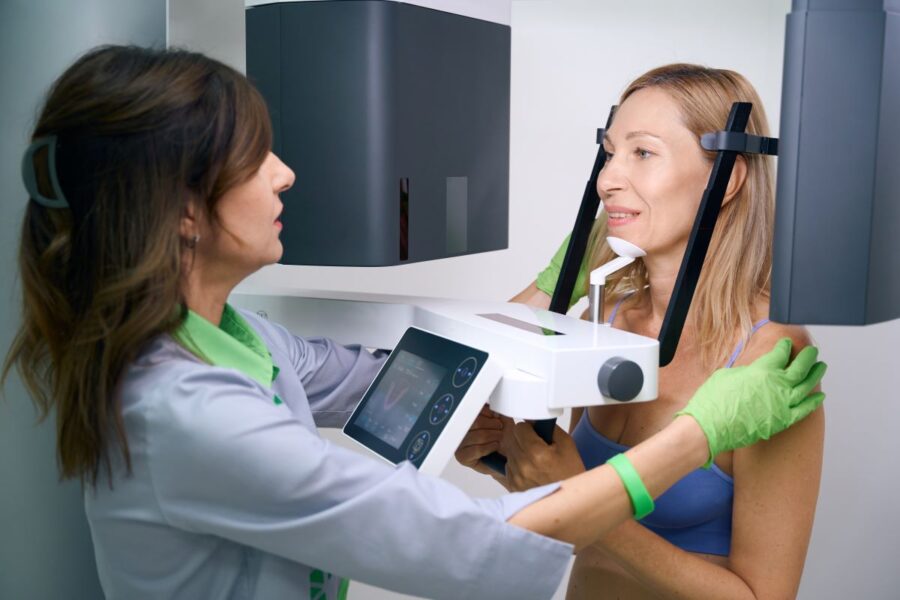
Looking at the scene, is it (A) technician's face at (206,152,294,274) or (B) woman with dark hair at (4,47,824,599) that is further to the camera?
(A) technician's face at (206,152,294,274)

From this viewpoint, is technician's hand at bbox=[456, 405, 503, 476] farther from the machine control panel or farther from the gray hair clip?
the gray hair clip

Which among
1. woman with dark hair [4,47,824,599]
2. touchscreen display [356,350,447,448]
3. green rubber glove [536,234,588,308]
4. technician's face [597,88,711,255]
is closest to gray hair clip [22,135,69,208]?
woman with dark hair [4,47,824,599]

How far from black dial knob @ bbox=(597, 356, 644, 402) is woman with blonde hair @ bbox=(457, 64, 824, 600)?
245 millimetres

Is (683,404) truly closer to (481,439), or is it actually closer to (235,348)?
(481,439)

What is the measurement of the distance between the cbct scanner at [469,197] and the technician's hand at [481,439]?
2 cm

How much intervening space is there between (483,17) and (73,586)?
3.83ft

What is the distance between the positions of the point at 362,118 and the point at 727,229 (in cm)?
59

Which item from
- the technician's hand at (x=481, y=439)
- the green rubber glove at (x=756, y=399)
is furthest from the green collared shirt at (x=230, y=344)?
the green rubber glove at (x=756, y=399)

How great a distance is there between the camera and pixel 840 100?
1062mm

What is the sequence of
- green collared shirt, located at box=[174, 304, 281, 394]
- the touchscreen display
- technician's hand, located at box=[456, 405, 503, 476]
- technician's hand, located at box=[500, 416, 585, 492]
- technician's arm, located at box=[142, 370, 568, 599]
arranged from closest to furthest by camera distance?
technician's arm, located at box=[142, 370, 568, 599]
green collared shirt, located at box=[174, 304, 281, 394]
the touchscreen display
technician's hand, located at box=[500, 416, 585, 492]
technician's hand, located at box=[456, 405, 503, 476]

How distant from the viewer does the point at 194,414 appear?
39.8 inches

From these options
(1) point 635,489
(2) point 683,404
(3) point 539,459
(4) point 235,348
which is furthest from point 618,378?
(4) point 235,348

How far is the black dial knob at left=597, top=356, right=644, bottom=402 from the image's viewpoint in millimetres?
1160

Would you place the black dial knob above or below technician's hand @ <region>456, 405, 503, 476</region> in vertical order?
above
